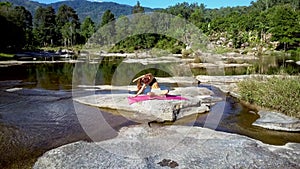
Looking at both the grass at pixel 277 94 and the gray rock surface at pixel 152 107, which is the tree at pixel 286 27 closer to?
the grass at pixel 277 94

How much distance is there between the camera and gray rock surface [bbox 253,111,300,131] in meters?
10.3

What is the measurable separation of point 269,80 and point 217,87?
5950 millimetres

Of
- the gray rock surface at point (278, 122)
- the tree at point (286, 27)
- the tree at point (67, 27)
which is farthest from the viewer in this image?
the tree at point (67, 27)

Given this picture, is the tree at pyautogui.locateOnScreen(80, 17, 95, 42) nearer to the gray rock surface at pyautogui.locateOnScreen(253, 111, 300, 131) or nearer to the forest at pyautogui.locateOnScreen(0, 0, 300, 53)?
the forest at pyautogui.locateOnScreen(0, 0, 300, 53)

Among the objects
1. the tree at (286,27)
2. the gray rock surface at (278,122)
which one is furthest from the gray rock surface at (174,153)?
the tree at (286,27)

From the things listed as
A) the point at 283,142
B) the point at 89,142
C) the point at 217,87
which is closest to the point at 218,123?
the point at 283,142

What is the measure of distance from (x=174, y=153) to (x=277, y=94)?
678cm

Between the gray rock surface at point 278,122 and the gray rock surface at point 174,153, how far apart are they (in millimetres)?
1821

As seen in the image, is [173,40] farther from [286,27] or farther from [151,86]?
[151,86]

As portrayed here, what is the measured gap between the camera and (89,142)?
9016 mm

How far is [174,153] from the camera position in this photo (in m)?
7.84

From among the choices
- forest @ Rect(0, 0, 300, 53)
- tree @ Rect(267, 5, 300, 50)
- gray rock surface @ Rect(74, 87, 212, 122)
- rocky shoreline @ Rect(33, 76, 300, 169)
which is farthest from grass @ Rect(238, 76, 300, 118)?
tree @ Rect(267, 5, 300, 50)

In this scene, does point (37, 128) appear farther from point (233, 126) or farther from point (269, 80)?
point (269, 80)

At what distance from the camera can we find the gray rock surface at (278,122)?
10.3 metres
